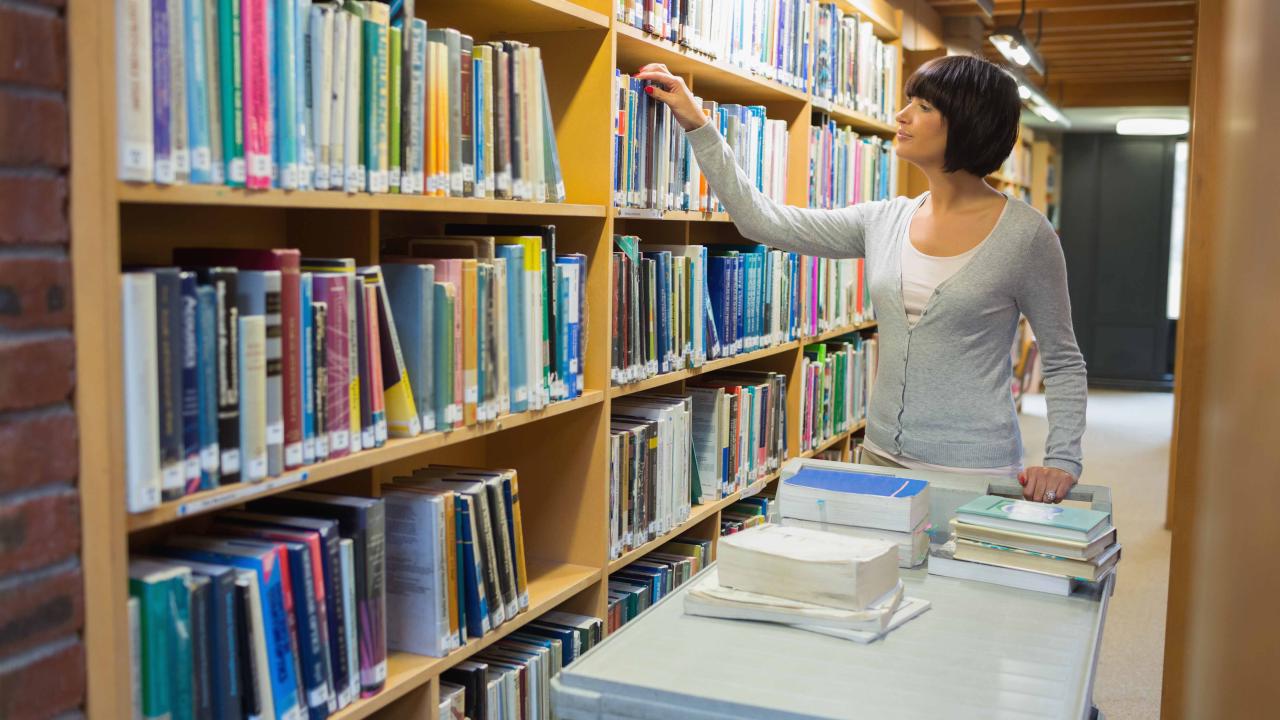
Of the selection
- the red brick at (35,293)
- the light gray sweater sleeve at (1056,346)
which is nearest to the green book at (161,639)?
the red brick at (35,293)

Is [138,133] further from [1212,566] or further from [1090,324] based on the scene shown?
[1090,324]

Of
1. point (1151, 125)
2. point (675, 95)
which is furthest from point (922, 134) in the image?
point (1151, 125)

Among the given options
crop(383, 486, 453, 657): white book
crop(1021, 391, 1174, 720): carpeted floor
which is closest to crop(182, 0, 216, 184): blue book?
crop(383, 486, 453, 657): white book

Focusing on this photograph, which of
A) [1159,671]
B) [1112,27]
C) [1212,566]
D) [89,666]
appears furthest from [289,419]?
[1112,27]

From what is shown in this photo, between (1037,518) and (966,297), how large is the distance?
615 mm

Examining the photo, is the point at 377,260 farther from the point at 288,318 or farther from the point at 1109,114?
the point at 1109,114

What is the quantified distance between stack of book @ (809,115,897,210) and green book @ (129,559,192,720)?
279 cm

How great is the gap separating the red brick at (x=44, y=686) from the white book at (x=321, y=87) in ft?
2.35

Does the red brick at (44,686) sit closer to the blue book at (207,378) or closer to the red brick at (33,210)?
the blue book at (207,378)

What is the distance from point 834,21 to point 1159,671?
2.57 meters

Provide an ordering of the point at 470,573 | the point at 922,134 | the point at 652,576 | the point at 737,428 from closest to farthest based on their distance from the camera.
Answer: the point at 470,573 < the point at 922,134 < the point at 652,576 < the point at 737,428

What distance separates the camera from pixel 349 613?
172cm

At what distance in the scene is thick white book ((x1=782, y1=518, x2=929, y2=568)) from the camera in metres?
1.90

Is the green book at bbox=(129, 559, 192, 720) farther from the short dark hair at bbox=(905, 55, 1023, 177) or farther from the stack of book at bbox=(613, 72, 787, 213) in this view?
the short dark hair at bbox=(905, 55, 1023, 177)
